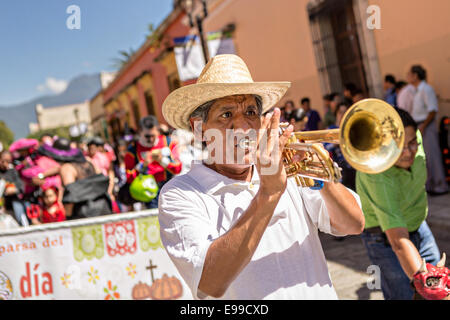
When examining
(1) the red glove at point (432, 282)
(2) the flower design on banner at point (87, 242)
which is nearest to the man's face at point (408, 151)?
(1) the red glove at point (432, 282)

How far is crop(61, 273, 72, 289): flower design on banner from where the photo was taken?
383 cm

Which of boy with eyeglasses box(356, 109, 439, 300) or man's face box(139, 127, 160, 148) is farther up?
man's face box(139, 127, 160, 148)

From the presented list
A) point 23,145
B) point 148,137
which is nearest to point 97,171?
point 148,137

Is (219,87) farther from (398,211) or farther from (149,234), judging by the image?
(149,234)

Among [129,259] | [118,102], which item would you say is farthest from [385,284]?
[118,102]

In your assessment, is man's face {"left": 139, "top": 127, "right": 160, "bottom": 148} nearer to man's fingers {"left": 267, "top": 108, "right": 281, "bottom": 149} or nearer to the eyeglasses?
the eyeglasses

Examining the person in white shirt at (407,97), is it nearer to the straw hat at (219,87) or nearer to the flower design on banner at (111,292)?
the flower design on banner at (111,292)

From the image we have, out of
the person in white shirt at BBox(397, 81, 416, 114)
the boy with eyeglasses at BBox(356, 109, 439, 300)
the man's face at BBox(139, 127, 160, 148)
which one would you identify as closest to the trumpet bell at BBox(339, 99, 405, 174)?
the boy with eyeglasses at BBox(356, 109, 439, 300)

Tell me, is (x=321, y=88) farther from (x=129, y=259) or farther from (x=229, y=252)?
(x=229, y=252)

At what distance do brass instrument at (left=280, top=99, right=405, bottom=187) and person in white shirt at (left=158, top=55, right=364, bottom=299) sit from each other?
0.16 m

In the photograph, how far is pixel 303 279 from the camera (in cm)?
173

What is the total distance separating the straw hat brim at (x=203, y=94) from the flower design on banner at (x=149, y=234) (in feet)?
6.43

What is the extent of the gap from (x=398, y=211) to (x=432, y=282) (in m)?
0.61

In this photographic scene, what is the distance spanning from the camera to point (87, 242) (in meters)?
3.92
